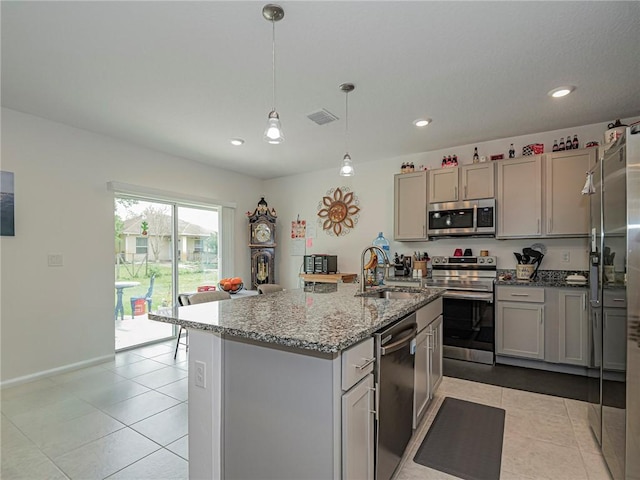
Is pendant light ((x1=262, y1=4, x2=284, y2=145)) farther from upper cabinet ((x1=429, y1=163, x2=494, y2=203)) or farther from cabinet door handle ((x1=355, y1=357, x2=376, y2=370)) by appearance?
upper cabinet ((x1=429, y1=163, x2=494, y2=203))

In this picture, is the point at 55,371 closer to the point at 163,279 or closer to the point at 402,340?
the point at 163,279

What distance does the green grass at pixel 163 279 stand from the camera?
4070 mm

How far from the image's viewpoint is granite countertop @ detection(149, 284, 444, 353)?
1.25 meters

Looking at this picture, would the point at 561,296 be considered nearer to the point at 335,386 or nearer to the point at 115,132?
the point at 335,386

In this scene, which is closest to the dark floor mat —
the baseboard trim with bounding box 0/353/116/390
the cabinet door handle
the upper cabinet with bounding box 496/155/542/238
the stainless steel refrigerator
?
the stainless steel refrigerator

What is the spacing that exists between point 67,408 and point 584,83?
15.8 feet

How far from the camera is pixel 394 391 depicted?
1.69m

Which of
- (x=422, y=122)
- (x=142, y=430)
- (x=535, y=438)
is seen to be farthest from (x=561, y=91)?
(x=142, y=430)

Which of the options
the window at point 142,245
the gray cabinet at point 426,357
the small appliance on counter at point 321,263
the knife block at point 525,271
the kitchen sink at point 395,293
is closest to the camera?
the gray cabinet at point 426,357

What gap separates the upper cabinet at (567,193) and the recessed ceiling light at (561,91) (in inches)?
32.6

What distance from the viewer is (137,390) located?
2.89m

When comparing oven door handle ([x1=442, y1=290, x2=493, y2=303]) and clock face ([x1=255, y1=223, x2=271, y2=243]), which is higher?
clock face ([x1=255, y1=223, x2=271, y2=243])

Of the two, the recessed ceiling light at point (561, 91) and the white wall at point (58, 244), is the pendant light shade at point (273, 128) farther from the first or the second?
the white wall at point (58, 244)

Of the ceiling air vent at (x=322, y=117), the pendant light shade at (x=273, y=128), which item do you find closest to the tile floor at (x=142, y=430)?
the pendant light shade at (x=273, y=128)
